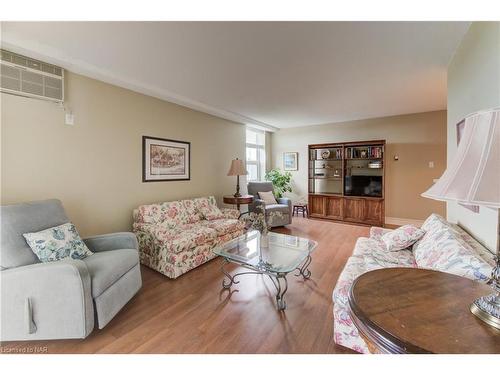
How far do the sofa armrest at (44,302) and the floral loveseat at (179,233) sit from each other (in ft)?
3.39

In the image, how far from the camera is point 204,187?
417 centimetres

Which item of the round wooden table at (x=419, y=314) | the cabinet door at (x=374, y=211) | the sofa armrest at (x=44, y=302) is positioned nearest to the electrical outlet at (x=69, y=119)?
the sofa armrest at (x=44, y=302)

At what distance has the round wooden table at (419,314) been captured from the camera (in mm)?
692

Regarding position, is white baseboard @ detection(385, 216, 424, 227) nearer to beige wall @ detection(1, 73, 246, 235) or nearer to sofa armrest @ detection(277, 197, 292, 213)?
sofa armrest @ detection(277, 197, 292, 213)

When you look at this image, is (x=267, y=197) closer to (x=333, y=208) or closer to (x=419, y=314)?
(x=333, y=208)

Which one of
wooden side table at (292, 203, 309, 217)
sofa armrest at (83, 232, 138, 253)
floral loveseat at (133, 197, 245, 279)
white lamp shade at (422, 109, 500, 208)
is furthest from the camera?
wooden side table at (292, 203, 309, 217)

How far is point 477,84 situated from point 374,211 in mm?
3398

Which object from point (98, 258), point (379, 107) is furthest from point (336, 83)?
point (98, 258)

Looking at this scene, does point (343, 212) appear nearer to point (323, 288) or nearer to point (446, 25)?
point (323, 288)

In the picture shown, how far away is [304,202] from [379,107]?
2.83 m

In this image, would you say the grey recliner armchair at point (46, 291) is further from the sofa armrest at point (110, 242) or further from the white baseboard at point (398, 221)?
the white baseboard at point (398, 221)

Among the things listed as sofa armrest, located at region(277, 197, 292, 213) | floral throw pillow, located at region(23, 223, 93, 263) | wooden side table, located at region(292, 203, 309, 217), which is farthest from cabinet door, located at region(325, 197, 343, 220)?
floral throw pillow, located at region(23, 223, 93, 263)

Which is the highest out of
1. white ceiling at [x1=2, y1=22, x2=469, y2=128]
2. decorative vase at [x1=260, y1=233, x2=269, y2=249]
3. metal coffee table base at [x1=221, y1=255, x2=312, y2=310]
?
white ceiling at [x1=2, y1=22, x2=469, y2=128]

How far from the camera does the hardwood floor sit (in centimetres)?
152
